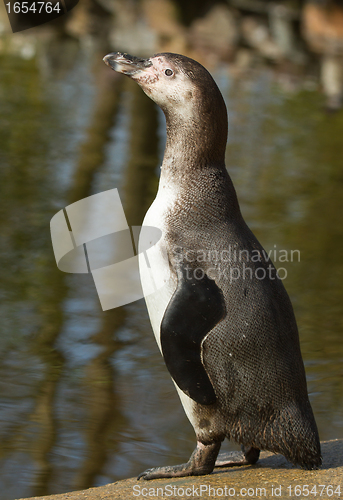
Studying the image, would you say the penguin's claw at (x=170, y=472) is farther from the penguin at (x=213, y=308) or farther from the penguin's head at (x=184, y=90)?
the penguin's head at (x=184, y=90)

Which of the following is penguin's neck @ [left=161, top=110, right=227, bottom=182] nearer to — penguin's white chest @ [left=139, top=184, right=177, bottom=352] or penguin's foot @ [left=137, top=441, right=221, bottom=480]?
penguin's white chest @ [left=139, top=184, right=177, bottom=352]

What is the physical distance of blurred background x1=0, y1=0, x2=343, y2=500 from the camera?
3475 millimetres

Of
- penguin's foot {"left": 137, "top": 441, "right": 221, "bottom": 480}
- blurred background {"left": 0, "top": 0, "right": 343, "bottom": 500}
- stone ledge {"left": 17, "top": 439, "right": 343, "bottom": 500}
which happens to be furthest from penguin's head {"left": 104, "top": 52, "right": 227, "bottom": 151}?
blurred background {"left": 0, "top": 0, "right": 343, "bottom": 500}

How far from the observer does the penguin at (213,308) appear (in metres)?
2.61

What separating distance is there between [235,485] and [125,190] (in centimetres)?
487

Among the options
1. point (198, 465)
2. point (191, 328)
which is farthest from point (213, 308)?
point (198, 465)

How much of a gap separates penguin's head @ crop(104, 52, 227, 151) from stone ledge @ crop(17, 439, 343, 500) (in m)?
1.34

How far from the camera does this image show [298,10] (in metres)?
15.4

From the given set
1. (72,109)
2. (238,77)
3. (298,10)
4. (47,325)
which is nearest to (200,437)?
(47,325)

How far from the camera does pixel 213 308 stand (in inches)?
102

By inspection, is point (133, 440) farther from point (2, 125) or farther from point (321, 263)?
point (2, 125)

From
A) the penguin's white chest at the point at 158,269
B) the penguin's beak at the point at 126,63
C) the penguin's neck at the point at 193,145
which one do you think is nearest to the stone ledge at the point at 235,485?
the penguin's white chest at the point at 158,269

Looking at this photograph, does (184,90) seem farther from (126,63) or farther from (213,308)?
(213,308)

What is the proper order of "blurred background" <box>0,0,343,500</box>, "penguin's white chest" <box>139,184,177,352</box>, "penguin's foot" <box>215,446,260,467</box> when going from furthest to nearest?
"blurred background" <box>0,0,343,500</box>
"penguin's foot" <box>215,446,260,467</box>
"penguin's white chest" <box>139,184,177,352</box>
